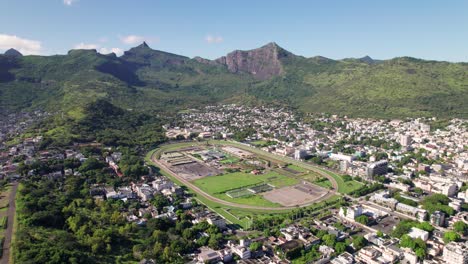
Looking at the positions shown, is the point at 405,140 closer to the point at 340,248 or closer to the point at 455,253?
the point at 455,253

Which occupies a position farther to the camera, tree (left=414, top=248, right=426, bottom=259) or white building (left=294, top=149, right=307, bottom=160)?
white building (left=294, top=149, right=307, bottom=160)

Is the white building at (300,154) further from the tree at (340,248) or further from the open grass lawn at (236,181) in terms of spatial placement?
the tree at (340,248)

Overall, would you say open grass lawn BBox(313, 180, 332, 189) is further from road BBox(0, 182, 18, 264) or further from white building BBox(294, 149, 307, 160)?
→ road BBox(0, 182, 18, 264)

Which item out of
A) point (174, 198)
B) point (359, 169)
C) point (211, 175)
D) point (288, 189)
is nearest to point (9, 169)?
point (174, 198)

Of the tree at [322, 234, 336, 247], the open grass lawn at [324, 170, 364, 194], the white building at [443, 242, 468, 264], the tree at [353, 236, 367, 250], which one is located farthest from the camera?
the open grass lawn at [324, 170, 364, 194]

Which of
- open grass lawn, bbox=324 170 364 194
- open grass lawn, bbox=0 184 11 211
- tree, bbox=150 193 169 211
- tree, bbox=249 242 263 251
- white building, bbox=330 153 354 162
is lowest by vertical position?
open grass lawn, bbox=324 170 364 194

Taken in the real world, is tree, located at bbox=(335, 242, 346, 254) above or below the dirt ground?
above

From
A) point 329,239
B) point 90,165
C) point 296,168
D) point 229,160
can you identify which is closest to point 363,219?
point 329,239

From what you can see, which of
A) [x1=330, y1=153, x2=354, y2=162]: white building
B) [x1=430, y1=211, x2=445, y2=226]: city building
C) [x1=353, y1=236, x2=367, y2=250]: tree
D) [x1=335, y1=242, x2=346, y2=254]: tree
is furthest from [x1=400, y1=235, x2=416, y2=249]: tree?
[x1=330, y1=153, x2=354, y2=162]: white building
